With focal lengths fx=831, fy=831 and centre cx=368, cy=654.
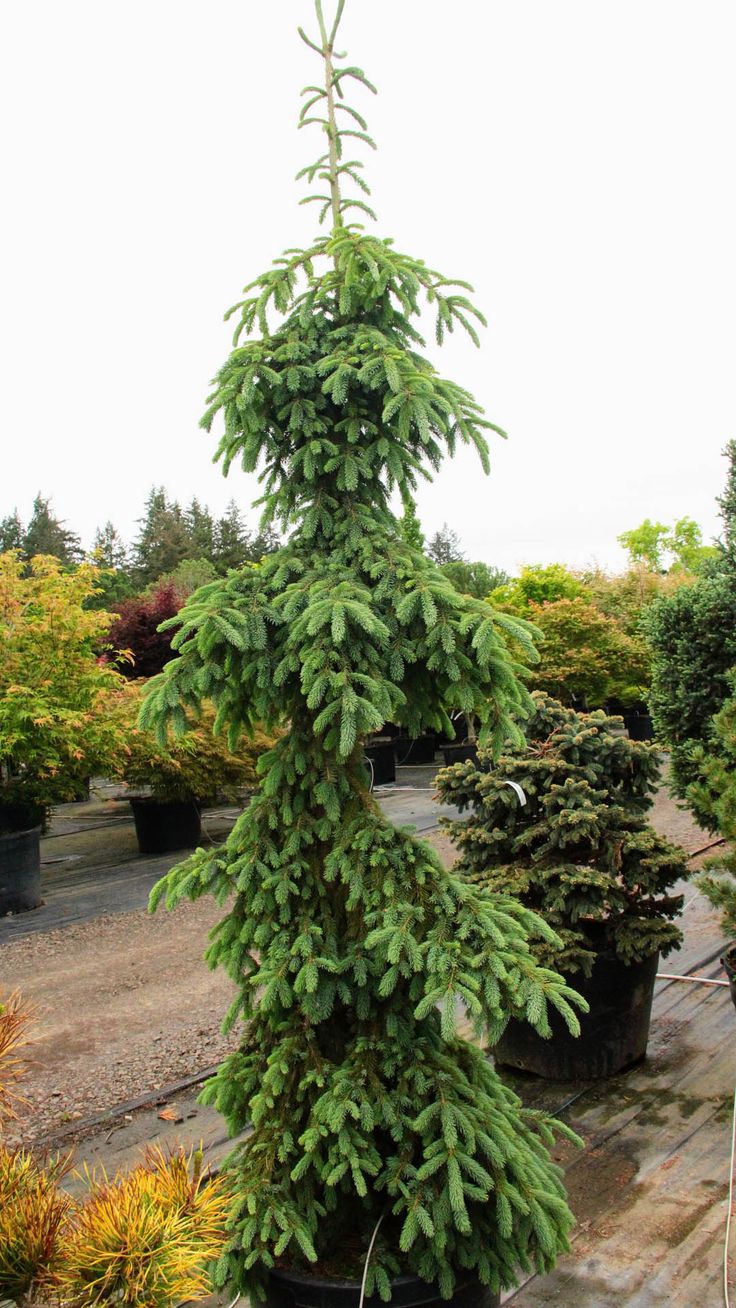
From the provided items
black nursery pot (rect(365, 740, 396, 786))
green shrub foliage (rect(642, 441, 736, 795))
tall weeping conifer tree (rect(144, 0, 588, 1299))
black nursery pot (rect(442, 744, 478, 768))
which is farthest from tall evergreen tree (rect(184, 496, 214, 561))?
tall weeping conifer tree (rect(144, 0, 588, 1299))

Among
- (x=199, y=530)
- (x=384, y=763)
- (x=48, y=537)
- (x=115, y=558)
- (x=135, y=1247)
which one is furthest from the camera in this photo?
(x=115, y=558)

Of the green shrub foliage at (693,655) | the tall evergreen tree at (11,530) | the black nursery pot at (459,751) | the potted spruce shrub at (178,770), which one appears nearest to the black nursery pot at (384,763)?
the black nursery pot at (459,751)

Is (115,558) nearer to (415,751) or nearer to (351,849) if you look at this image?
(415,751)

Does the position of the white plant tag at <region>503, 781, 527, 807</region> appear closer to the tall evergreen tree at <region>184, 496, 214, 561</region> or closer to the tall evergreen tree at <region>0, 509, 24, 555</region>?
the tall evergreen tree at <region>184, 496, 214, 561</region>

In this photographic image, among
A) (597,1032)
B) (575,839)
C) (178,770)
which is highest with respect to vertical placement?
(178,770)

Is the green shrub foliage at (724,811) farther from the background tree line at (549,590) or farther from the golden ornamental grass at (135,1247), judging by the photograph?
Answer: the golden ornamental grass at (135,1247)

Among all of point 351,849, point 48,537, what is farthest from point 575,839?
point 48,537

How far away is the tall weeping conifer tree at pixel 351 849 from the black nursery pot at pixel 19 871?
17.2 ft

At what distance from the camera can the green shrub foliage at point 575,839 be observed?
3377 mm

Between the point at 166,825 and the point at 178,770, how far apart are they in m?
1.38

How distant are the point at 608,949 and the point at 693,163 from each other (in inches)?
188

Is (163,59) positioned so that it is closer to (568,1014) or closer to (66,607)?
(568,1014)

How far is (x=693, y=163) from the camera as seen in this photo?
17.1ft

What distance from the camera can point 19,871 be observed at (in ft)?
22.5
